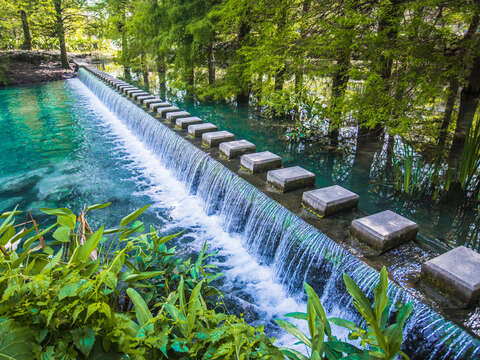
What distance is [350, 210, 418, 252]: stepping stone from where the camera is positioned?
9.39 ft

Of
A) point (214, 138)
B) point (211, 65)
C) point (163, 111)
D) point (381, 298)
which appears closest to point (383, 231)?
point (381, 298)

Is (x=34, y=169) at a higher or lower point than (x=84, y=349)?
lower

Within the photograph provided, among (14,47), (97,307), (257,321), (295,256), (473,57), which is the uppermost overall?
(14,47)

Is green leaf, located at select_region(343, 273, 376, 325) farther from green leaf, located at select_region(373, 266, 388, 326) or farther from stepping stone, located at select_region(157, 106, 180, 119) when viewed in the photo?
stepping stone, located at select_region(157, 106, 180, 119)

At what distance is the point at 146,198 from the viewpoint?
18.8 feet

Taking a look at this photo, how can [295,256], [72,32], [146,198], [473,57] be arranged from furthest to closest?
[72,32], [146,198], [473,57], [295,256]

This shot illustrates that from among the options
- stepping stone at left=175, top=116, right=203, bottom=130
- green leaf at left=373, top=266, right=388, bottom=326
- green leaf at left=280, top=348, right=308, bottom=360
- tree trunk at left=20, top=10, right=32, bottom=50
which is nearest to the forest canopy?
stepping stone at left=175, top=116, right=203, bottom=130

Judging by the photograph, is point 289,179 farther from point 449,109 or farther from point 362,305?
point 449,109

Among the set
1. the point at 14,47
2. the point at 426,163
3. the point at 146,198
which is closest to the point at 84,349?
the point at 146,198

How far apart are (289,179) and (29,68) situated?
24.5 meters

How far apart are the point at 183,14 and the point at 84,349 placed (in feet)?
40.7

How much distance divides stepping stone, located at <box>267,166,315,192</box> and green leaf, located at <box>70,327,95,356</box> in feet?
10.4

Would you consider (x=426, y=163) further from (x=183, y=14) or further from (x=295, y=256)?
(x=183, y=14)

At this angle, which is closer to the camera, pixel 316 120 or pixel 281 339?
pixel 281 339
